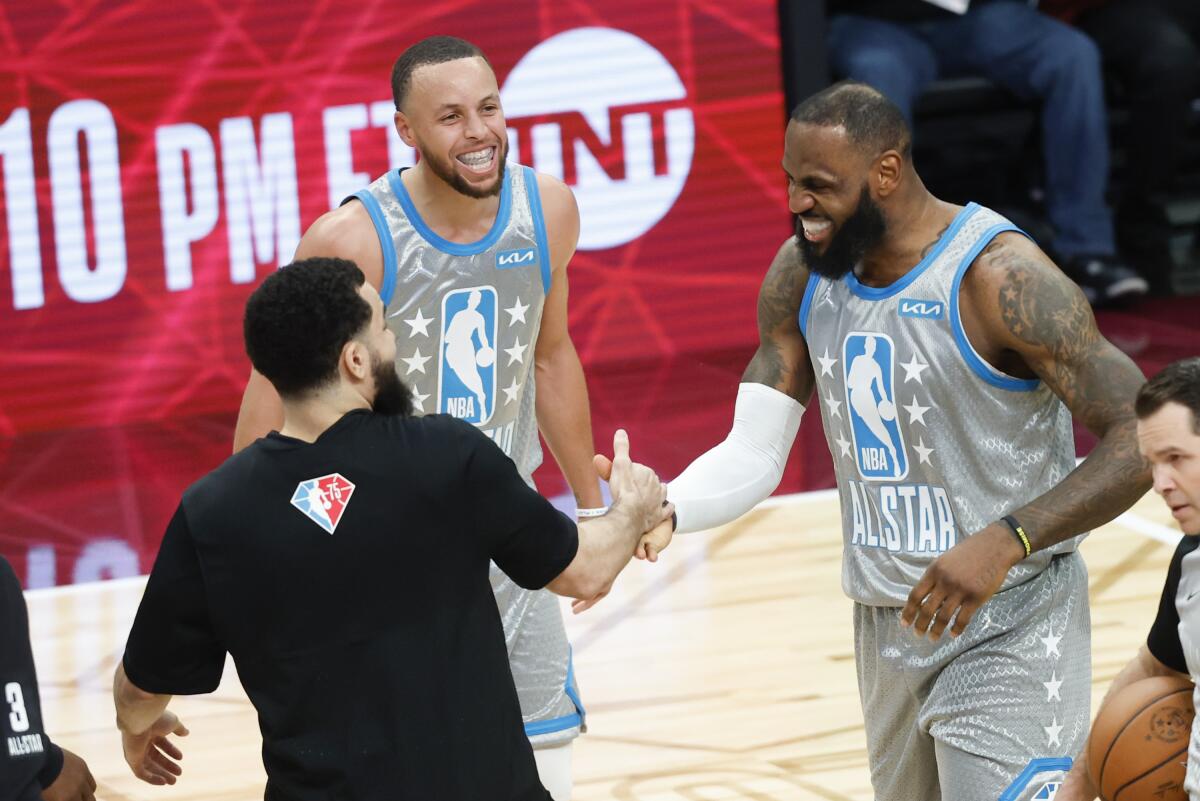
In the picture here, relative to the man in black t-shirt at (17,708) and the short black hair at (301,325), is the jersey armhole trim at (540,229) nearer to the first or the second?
the short black hair at (301,325)

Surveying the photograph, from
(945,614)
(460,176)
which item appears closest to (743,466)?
(945,614)

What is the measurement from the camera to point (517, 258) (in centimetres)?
443

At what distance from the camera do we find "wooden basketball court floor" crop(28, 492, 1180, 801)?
5.27 m

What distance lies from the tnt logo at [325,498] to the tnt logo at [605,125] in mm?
6390

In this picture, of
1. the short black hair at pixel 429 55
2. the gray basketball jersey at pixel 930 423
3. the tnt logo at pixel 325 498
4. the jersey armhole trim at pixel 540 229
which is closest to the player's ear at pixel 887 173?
the gray basketball jersey at pixel 930 423

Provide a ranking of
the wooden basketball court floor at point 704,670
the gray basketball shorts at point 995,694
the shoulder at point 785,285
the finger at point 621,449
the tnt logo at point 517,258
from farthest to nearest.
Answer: the wooden basketball court floor at point 704,670 < the tnt logo at point 517,258 < the shoulder at point 785,285 < the finger at point 621,449 < the gray basketball shorts at point 995,694

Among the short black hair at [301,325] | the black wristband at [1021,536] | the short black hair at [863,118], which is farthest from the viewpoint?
the short black hair at [863,118]

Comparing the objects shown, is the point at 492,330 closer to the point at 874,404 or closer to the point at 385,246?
the point at 385,246

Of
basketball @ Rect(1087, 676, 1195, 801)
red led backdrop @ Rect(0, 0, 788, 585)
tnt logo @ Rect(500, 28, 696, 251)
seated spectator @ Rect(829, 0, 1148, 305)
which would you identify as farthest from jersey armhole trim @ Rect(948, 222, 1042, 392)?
seated spectator @ Rect(829, 0, 1148, 305)

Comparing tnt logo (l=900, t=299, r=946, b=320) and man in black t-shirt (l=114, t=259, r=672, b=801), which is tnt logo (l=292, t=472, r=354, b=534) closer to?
man in black t-shirt (l=114, t=259, r=672, b=801)

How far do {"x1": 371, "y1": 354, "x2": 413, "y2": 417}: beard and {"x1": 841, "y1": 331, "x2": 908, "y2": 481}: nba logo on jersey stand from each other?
1074 mm

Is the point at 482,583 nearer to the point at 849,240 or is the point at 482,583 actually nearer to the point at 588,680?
the point at 849,240

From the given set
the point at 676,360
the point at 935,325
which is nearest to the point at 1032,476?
the point at 935,325

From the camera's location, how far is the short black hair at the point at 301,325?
3.06 m
